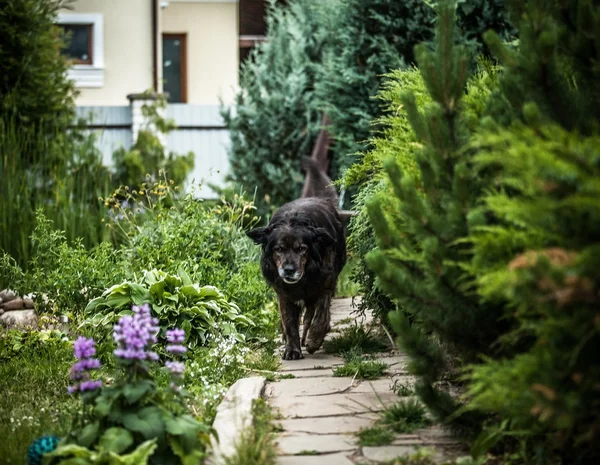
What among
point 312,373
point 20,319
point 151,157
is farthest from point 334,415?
point 151,157

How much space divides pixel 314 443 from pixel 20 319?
366 cm

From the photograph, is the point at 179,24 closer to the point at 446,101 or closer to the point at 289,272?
the point at 289,272

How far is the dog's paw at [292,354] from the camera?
587 cm

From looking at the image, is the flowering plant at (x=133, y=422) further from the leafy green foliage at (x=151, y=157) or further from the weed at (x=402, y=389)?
the leafy green foliage at (x=151, y=157)

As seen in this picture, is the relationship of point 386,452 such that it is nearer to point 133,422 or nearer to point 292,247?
point 133,422

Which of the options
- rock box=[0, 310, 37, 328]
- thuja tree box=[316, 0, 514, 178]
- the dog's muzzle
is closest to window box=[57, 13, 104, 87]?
thuja tree box=[316, 0, 514, 178]

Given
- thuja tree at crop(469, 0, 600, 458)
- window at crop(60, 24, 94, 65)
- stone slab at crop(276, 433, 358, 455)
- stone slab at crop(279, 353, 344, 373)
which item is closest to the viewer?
thuja tree at crop(469, 0, 600, 458)

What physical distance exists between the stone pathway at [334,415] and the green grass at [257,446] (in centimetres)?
6

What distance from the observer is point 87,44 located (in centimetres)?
1789

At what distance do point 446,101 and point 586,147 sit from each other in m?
0.94

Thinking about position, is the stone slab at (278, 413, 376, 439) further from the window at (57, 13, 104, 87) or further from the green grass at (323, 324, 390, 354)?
the window at (57, 13, 104, 87)

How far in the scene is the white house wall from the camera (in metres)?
19.7

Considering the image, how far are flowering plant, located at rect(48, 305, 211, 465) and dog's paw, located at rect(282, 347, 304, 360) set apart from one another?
2351mm

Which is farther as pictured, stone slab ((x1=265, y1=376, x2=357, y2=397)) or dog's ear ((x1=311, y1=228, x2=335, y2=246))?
dog's ear ((x1=311, y1=228, x2=335, y2=246))
